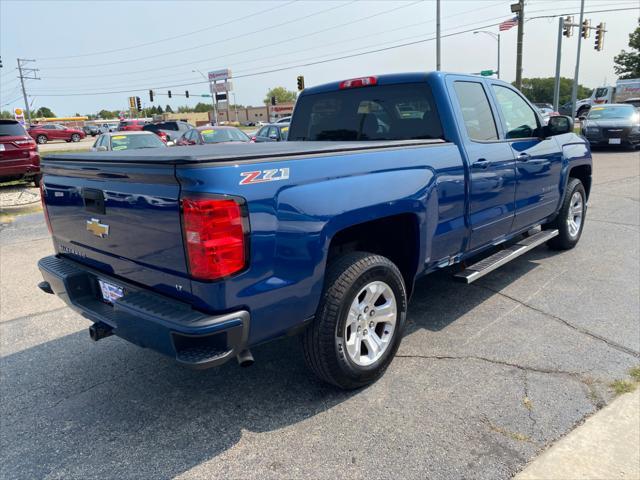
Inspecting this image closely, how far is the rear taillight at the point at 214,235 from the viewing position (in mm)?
2229

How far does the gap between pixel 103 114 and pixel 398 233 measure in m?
179

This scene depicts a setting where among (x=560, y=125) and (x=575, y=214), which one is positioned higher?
(x=560, y=125)

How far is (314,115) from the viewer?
480cm

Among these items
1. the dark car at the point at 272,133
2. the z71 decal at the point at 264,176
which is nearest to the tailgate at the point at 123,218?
the z71 decal at the point at 264,176

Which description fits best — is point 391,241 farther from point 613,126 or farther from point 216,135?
point 613,126

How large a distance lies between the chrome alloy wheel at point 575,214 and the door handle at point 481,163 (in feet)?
8.19

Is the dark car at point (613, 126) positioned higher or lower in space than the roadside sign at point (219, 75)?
lower

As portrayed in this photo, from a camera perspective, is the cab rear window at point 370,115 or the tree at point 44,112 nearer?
the cab rear window at point 370,115

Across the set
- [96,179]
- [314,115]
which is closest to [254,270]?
[96,179]

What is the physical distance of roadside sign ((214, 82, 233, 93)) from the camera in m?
60.9

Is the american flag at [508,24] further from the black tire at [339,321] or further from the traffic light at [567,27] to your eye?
the black tire at [339,321]

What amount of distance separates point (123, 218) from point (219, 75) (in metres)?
64.9

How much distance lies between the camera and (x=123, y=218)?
266 centimetres

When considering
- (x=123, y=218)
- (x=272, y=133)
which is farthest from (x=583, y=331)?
(x=272, y=133)
